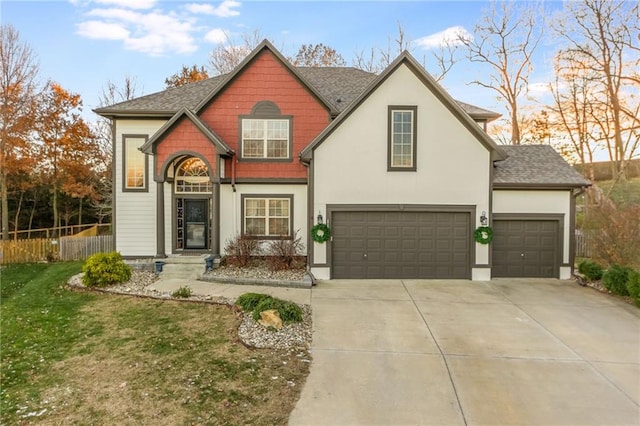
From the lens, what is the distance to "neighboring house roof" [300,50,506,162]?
11.0m

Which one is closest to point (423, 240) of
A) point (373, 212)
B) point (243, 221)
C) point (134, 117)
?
point (373, 212)

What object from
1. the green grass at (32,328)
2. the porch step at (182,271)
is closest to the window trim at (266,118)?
the porch step at (182,271)

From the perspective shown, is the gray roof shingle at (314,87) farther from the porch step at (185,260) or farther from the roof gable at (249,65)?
the porch step at (185,260)

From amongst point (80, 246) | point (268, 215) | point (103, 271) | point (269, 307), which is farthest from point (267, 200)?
point (80, 246)

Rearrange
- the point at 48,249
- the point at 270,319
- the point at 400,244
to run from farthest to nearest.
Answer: the point at 48,249, the point at 400,244, the point at 270,319

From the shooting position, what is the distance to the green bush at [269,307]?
7289 millimetres

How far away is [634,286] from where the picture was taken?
28.9ft

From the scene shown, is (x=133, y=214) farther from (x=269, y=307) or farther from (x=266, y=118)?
(x=269, y=307)

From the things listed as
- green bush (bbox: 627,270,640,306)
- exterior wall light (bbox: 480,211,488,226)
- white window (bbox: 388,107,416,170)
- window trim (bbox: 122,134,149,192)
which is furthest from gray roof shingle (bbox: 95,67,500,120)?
green bush (bbox: 627,270,640,306)

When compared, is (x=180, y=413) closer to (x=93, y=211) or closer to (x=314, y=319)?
(x=314, y=319)

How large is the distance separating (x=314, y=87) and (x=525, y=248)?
9.00m

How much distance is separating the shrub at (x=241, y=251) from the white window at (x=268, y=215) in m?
0.90

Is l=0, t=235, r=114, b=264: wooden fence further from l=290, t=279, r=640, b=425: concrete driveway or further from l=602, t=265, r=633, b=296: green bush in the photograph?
l=602, t=265, r=633, b=296: green bush

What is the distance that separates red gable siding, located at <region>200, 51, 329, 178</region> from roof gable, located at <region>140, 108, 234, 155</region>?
1183 mm
